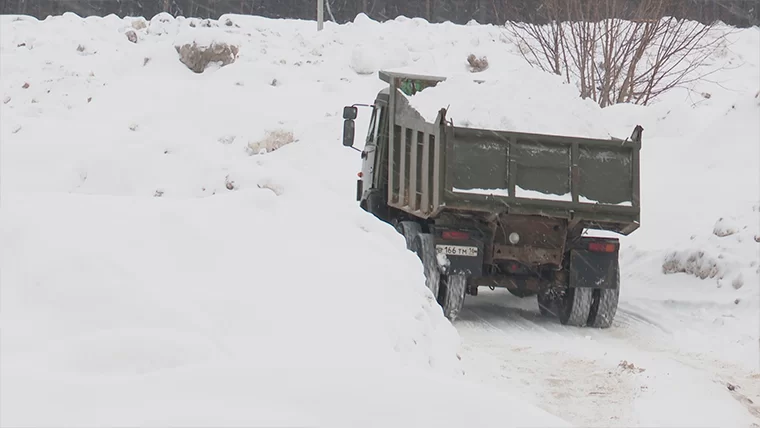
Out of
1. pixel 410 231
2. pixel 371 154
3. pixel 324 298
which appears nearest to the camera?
pixel 324 298

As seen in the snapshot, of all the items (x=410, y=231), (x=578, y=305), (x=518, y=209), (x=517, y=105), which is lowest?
(x=578, y=305)

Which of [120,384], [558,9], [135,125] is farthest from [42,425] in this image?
[135,125]

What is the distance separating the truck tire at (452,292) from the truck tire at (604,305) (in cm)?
134

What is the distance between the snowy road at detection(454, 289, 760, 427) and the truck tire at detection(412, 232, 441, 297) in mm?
479

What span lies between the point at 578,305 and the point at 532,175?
60.5 inches

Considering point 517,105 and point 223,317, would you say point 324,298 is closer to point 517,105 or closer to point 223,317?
point 223,317

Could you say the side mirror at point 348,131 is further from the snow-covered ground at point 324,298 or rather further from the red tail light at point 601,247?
the red tail light at point 601,247

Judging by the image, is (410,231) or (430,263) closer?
(430,263)

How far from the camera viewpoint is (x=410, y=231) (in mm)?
11297

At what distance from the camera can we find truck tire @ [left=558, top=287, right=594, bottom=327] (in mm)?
10906

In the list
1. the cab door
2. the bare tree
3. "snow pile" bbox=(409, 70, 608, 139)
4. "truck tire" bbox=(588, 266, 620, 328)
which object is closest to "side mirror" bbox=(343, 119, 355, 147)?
the cab door

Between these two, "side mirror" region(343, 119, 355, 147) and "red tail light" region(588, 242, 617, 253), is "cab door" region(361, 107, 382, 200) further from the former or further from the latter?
"red tail light" region(588, 242, 617, 253)

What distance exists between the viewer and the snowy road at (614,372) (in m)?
7.11

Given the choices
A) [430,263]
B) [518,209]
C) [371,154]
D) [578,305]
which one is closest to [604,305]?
[578,305]
